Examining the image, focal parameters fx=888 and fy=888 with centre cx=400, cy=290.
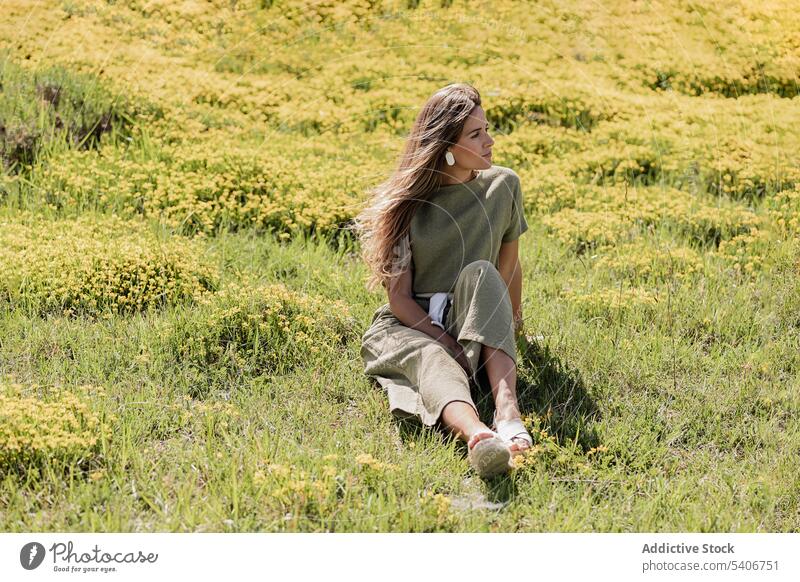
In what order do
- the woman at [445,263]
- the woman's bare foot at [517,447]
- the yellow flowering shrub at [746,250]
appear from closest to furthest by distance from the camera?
1. the woman's bare foot at [517,447]
2. the woman at [445,263]
3. the yellow flowering shrub at [746,250]

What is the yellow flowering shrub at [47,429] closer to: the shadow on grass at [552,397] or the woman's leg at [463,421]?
the woman's leg at [463,421]

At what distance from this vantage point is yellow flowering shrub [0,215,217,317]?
14.9ft

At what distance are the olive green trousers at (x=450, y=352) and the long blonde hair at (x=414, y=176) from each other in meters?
Result: 0.37

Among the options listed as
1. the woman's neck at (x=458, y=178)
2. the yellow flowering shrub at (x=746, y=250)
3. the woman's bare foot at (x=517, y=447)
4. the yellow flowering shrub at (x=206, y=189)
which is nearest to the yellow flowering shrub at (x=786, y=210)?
the yellow flowering shrub at (x=746, y=250)

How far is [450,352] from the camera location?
380 centimetres

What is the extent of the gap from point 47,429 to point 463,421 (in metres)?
1.55

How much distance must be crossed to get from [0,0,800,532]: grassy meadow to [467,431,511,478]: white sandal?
4.2 inches

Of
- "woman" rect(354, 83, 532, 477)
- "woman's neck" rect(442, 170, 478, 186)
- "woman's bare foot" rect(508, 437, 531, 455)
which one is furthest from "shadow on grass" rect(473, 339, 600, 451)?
"woman's neck" rect(442, 170, 478, 186)

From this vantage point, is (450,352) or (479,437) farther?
(450,352)

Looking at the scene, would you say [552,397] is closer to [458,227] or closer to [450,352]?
[450,352]

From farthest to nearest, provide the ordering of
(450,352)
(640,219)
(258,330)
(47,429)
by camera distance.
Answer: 1. (640,219)
2. (258,330)
3. (450,352)
4. (47,429)

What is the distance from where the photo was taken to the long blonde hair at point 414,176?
387 cm

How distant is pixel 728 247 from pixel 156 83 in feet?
15.0

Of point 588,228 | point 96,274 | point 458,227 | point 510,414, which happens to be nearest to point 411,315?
point 458,227
